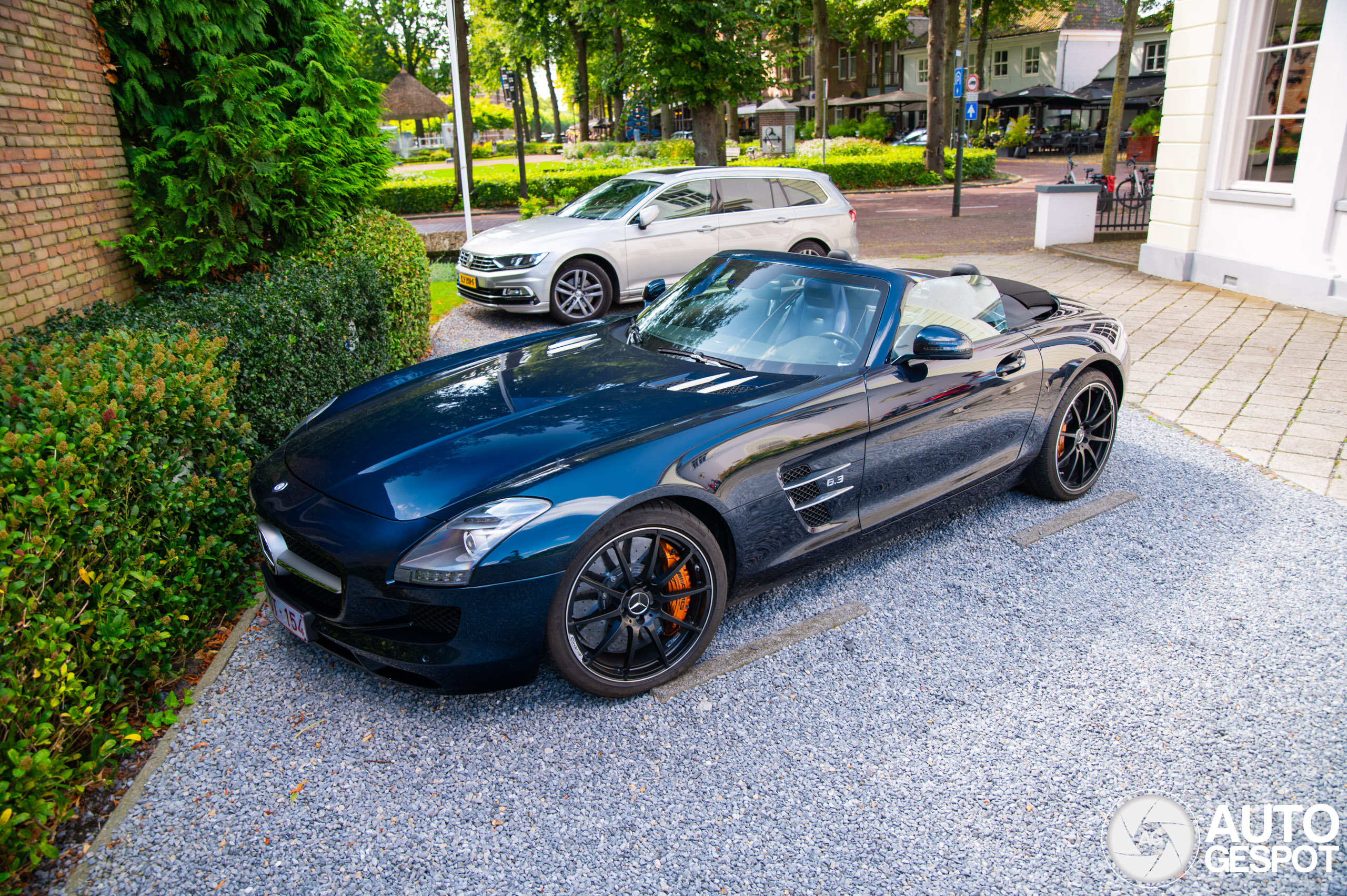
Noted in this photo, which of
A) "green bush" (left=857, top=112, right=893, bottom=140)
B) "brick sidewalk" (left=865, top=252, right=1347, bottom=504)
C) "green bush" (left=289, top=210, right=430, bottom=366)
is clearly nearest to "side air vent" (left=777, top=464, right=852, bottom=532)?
"brick sidewalk" (left=865, top=252, right=1347, bottom=504)

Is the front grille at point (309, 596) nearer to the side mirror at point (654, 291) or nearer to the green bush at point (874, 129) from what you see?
the side mirror at point (654, 291)

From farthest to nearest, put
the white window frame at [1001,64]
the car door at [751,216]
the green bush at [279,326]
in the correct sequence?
the white window frame at [1001,64] → the car door at [751,216] → the green bush at [279,326]

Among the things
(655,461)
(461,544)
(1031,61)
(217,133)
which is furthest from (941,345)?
(1031,61)

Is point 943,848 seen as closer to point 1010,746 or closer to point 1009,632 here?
point 1010,746

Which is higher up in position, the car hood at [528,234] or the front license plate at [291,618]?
the car hood at [528,234]

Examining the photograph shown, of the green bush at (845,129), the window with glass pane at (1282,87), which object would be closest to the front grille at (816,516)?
the window with glass pane at (1282,87)

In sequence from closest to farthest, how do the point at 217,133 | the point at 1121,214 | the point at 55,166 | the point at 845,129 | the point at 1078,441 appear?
the point at 1078,441 → the point at 55,166 → the point at 217,133 → the point at 1121,214 → the point at 845,129

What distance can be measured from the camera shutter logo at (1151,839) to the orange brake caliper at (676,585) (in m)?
1.52

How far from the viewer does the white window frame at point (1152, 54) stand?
45.4m

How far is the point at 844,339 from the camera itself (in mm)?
3744

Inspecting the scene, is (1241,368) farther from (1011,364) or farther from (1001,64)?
(1001,64)

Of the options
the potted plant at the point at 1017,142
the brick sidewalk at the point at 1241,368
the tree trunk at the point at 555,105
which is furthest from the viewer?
the tree trunk at the point at 555,105

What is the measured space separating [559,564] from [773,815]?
1022mm

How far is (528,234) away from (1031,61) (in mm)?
52544
